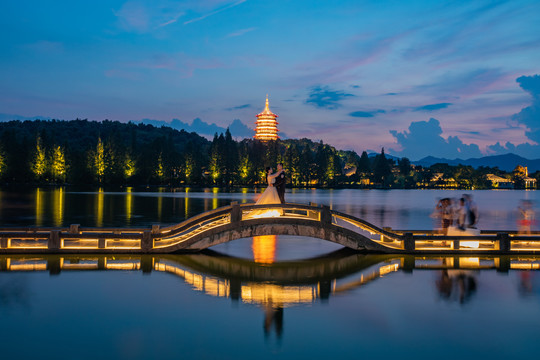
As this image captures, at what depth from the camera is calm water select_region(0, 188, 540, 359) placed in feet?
29.9

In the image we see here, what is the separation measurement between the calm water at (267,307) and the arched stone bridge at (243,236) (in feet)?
2.51

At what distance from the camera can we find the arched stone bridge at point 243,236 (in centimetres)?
1823

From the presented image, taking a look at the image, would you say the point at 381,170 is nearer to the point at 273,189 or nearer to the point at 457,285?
the point at 273,189

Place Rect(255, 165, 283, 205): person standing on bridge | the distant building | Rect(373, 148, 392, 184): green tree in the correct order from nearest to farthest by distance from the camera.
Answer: Rect(255, 165, 283, 205): person standing on bridge, Rect(373, 148, 392, 184): green tree, the distant building

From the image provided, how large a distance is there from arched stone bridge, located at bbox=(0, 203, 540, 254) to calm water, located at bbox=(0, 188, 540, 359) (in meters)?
0.76

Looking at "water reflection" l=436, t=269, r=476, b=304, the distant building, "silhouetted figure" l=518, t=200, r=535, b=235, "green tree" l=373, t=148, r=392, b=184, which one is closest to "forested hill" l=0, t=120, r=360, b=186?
"green tree" l=373, t=148, r=392, b=184

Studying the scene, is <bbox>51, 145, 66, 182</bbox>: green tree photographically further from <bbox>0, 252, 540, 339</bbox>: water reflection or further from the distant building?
the distant building

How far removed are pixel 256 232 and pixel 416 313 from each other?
8.03 metres

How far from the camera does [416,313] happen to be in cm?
1141

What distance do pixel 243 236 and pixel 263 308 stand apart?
6.73 m

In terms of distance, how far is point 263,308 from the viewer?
11.6 metres

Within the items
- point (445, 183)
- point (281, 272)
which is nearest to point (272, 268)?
point (281, 272)

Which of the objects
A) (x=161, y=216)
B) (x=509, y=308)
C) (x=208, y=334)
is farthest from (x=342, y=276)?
(x=161, y=216)

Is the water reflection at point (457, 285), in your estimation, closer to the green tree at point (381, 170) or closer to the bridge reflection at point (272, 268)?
the bridge reflection at point (272, 268)
